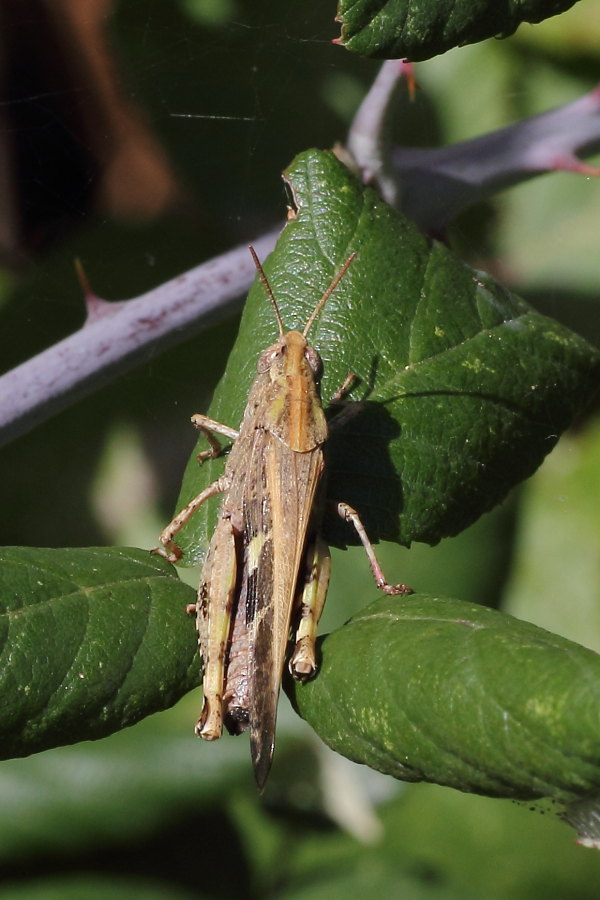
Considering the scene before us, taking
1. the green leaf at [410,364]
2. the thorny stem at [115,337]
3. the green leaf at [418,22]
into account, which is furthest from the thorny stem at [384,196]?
the green leaf at [418,22]

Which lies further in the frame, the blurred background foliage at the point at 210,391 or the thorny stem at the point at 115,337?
the blurred background foliage at the point at 210,391

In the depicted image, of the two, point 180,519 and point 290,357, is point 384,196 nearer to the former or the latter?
point 290,357

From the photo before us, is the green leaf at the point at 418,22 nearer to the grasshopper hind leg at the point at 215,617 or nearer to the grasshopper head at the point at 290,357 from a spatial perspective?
the grasshopper head at the point at 290,357

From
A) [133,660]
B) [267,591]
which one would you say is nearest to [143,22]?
[267,591]

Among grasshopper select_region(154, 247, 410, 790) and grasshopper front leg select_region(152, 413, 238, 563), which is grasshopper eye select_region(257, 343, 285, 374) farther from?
grasshopper front leg select_region(152, 413, 238, 563)

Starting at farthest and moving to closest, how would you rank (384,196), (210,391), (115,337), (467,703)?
(210,391) → (384,196) → (115,337) → (467,703)

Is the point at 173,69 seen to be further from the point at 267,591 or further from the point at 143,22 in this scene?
the point at 267,591

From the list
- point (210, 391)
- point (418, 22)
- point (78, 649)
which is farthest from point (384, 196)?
point (78, 649)
